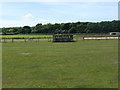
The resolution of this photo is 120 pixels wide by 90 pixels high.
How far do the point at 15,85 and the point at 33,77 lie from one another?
5.44 feet

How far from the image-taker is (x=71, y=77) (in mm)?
10969

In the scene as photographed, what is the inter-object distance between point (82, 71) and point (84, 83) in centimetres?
275

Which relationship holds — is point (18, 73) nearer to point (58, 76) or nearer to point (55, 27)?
point (58, 76)

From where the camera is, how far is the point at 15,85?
9562mm

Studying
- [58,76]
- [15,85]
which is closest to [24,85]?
[15,85]

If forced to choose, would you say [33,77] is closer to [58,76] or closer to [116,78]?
[58,76]

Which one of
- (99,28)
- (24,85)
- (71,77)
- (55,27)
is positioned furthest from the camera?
(55,27)

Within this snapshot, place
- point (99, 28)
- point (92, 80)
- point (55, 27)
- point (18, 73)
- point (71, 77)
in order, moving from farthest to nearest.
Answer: point (55, 27) → point (99, 28) → point (18, 73) → point (71, 77) → point (92, 80)

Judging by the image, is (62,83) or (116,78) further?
(116,78)

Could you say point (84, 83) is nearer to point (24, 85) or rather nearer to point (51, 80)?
point (51, 80)

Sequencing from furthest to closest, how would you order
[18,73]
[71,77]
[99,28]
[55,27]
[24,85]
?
[55,27], [99,28], [18,73], [71,77], [24,85]

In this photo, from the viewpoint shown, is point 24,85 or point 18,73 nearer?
point 24,85

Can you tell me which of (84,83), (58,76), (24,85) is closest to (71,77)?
(58,76)

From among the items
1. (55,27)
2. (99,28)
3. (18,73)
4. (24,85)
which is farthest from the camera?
(55,27)
